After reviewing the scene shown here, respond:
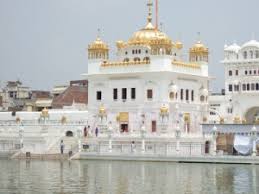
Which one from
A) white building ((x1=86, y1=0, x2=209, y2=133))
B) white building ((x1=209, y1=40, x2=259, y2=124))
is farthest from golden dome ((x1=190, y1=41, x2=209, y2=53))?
white building ((x1=209, y1=40, x2=259, y2=124))

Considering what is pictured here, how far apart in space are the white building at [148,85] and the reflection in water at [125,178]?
8.16 meters

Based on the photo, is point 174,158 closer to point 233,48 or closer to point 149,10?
point 149,10

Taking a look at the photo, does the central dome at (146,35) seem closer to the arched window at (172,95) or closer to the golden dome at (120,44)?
the golden dome at (120,44)

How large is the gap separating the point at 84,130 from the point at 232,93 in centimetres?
1688

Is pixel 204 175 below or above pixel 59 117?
below

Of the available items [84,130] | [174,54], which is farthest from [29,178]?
[174,54]

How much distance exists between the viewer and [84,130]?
45594mm

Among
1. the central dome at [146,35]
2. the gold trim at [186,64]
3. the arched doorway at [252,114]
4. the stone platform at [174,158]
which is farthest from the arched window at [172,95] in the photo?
the arched doorway at [252,114]

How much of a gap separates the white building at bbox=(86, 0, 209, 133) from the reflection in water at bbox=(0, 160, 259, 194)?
26.8 feet

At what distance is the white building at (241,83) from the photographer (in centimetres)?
5756

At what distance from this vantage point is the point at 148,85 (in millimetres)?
45312

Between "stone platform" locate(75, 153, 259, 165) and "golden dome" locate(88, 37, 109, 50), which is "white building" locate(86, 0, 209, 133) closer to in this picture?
"golden dome" locate(88, 37, 109, 50)

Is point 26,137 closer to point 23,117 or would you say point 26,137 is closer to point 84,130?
point 84,130

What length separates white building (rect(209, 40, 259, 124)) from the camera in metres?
57.6
